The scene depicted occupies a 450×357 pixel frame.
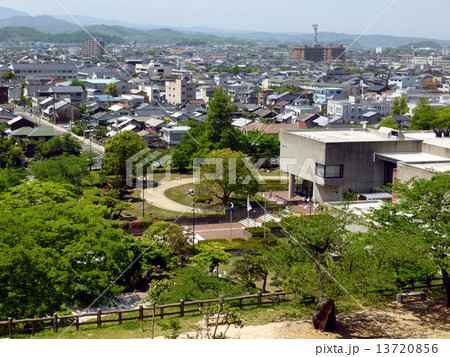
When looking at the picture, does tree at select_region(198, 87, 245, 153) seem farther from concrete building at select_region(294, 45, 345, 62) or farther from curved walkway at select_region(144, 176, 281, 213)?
concrete building at select_region(294, 45, 345, 62)

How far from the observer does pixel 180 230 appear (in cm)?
1631

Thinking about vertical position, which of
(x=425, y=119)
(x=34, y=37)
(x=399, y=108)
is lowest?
(x=425, y=119)

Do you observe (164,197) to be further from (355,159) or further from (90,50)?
(90,50)

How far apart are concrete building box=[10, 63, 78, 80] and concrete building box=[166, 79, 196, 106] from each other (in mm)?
23416

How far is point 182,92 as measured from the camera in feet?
190

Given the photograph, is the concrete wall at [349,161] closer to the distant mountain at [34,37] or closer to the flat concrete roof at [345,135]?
the flat concrete roof at [345,135]

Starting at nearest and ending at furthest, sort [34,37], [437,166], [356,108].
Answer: [437,166] < [356,108] < [34,37]

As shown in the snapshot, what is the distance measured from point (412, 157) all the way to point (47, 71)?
6564 centimetres

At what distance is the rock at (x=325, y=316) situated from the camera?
8.65 meters

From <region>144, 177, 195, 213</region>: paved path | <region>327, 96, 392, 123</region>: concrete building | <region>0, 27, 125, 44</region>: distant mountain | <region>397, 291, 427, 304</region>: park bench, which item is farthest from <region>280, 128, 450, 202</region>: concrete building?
<region>0, 27, 125, 44</region>: distant mountain

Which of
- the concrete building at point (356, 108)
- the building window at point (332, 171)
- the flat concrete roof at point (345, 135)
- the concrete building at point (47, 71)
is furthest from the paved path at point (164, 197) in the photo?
the concrete building at point (47, 71)

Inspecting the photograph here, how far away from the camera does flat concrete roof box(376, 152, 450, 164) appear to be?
20091 millimetres

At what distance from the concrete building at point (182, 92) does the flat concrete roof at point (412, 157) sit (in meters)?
38.0

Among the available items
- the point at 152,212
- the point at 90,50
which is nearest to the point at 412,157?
the point at 152,212
